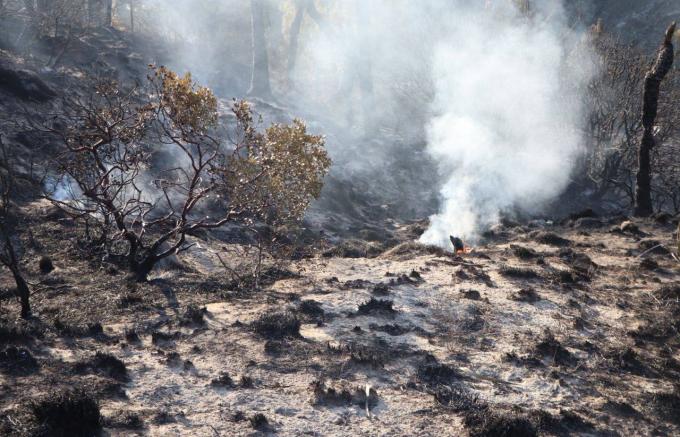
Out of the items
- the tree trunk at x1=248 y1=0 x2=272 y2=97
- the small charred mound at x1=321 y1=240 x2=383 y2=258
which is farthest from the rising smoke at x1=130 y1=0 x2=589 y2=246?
the small charred mound at x1=321 y1=240 x2=383 y2=258

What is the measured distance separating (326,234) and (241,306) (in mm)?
9952

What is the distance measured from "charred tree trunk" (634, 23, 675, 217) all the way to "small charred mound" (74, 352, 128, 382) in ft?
52.8

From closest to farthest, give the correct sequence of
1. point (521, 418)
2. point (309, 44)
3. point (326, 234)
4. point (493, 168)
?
point (521, 418) → point (326, 234) → point (493, 168) → point (309, 44)

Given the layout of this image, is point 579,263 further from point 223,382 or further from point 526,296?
point 223,382

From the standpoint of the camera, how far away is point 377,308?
10.4m

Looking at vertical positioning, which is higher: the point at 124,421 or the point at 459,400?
the point at 459,400

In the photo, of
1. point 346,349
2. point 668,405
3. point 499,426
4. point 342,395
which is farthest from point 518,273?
point 342,395

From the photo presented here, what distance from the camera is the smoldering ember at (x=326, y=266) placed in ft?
23.1

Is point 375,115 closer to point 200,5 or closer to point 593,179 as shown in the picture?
point 593,179

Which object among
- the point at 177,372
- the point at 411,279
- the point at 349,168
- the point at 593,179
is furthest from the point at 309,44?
the point at 177,372

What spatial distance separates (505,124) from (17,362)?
28119mm

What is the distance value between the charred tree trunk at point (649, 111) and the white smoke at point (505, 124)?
20.1 feet

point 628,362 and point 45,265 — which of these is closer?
point 628,362

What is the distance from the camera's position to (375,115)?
122ft
